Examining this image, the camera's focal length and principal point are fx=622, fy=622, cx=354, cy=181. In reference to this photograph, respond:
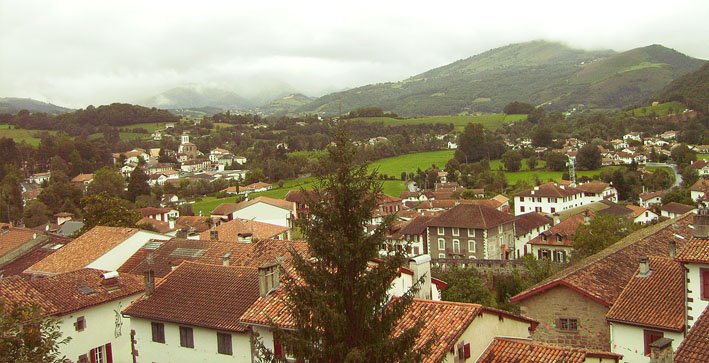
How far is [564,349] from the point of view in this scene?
13773 mm

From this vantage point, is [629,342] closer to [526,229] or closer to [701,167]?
[526,229]

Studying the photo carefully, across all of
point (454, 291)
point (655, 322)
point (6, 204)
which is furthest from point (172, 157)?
point (655, 322)

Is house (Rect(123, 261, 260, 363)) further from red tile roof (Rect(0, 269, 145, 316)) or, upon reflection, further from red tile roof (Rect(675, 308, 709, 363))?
red tile roof (Rect(675, 308, 709, 363))

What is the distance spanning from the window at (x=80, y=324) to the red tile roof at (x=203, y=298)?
2904 mm

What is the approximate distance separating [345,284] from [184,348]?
11.0 meters

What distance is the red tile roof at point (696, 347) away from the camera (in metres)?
12.6

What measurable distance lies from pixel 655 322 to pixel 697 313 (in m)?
1.32

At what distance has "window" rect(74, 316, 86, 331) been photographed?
21469 millimetres

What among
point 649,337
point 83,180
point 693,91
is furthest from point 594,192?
point 693,91

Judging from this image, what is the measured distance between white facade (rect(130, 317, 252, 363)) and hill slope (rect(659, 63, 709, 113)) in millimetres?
161569

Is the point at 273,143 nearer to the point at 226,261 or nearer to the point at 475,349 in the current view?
the point at 226,261

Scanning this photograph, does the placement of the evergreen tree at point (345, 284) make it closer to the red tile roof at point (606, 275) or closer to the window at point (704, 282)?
the window at point (704, 282)

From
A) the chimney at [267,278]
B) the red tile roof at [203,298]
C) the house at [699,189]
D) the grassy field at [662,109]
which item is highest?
the grassy field at [662,109]

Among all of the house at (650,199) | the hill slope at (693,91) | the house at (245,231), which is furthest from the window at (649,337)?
the hill slope at (693,91)
